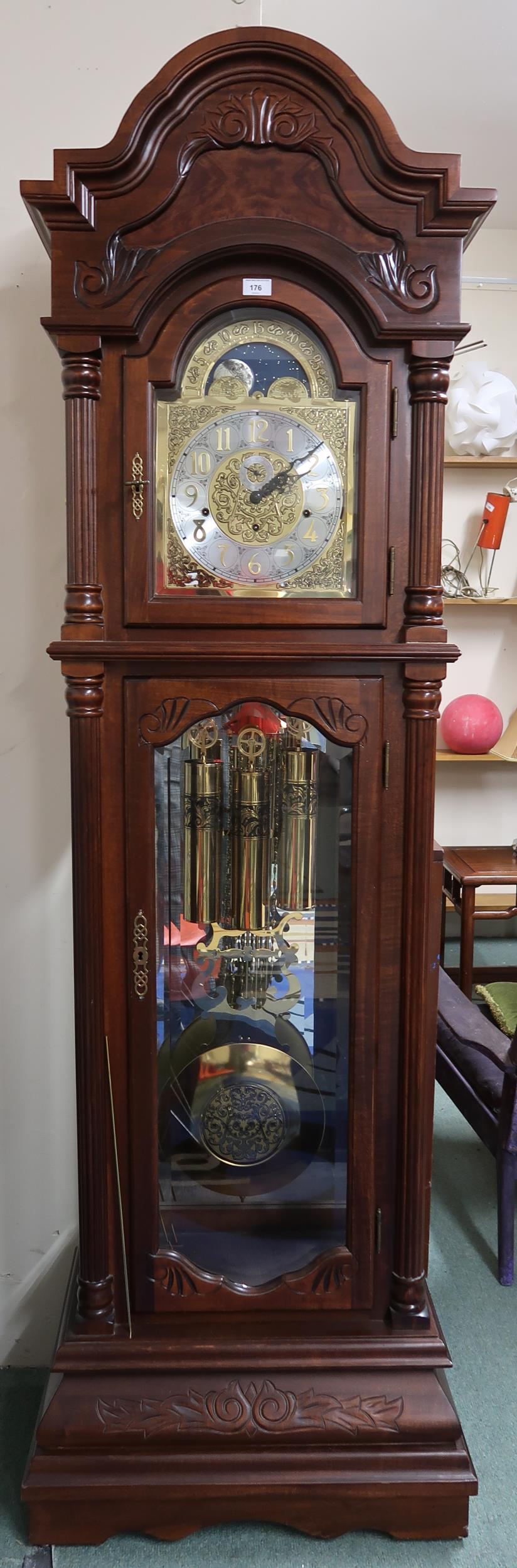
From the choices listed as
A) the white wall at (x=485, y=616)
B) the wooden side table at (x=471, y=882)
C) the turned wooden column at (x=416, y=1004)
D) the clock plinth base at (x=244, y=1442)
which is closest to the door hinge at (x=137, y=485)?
the turned wooden column at (x=416, y=1004)

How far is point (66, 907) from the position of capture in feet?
4.92

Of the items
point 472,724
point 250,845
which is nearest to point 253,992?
point 250,845

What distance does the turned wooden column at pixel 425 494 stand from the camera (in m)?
1.13

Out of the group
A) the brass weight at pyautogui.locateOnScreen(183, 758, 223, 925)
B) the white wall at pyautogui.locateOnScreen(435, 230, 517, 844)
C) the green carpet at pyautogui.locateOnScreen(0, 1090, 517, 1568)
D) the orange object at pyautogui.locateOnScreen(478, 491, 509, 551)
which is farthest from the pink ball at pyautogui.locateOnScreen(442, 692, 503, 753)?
the brass weight at pyautogui.locateOnScreen(183, 758, 223, 925)

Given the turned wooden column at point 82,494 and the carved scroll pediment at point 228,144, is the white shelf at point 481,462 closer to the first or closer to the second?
the carved scroll pediment at point 228,144

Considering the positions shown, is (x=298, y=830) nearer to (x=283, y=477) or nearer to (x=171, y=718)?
(x=171, y=718)

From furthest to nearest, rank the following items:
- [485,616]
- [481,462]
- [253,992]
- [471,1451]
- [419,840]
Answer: [485,616]
[481,462]
[471,1451]
[253,992]
[419,840]

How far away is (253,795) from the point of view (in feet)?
4.09

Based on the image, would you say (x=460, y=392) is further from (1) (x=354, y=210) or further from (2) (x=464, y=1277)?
(2) (x=464, y=1277)

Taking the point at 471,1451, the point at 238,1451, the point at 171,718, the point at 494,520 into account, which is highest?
the point at 494,520

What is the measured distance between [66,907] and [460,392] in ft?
8.26

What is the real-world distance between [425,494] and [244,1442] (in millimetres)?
1161

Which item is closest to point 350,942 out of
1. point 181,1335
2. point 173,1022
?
point 173,1022

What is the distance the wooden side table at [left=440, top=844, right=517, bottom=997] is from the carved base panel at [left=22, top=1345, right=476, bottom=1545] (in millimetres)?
1805
